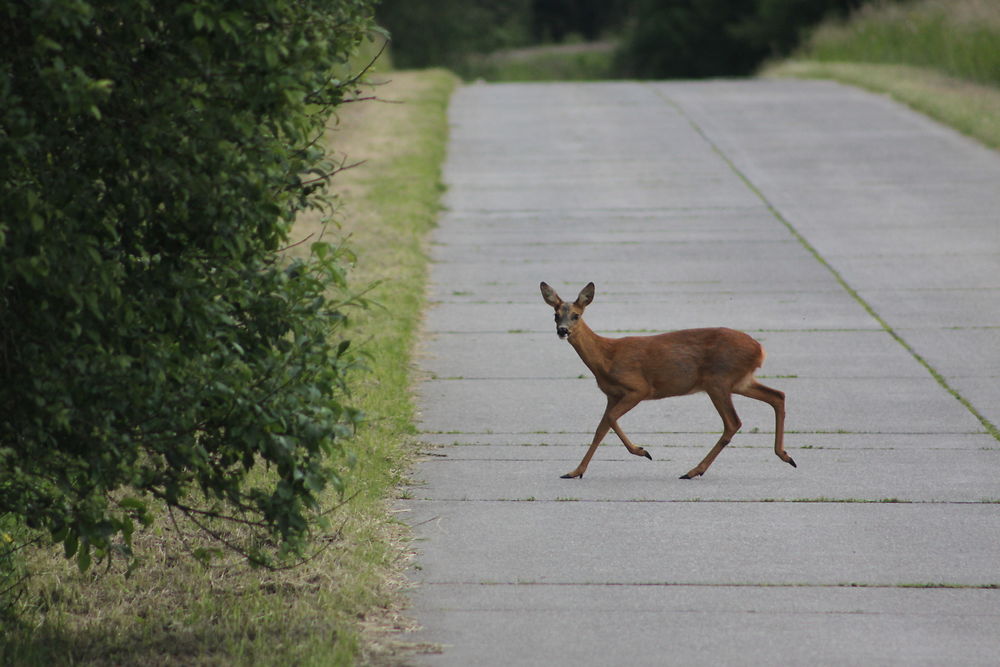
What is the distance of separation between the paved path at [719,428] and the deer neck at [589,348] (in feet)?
2.20

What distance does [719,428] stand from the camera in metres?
8.54

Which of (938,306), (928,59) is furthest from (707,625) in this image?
(928,59)

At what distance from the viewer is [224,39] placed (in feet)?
16.0

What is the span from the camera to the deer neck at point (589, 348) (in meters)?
7.13

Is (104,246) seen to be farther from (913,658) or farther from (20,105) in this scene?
(913,658)

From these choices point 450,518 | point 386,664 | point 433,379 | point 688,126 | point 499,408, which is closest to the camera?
point 386,664

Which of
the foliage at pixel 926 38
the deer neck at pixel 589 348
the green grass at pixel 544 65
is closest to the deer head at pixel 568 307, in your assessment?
the deer neck at pixel 589 348

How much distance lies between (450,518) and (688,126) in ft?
55.1

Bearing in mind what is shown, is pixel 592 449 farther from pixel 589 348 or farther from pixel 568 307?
pixel 568 307

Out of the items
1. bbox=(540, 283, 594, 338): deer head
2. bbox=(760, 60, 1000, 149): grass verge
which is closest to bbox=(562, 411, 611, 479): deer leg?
bbox=(540, 283, 594, 338): deer head

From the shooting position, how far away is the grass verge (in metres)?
21.6

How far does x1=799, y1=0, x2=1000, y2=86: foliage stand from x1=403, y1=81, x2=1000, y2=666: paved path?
9.66m

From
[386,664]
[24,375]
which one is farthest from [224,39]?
[386,664]

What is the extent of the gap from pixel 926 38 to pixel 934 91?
6.39 meters
